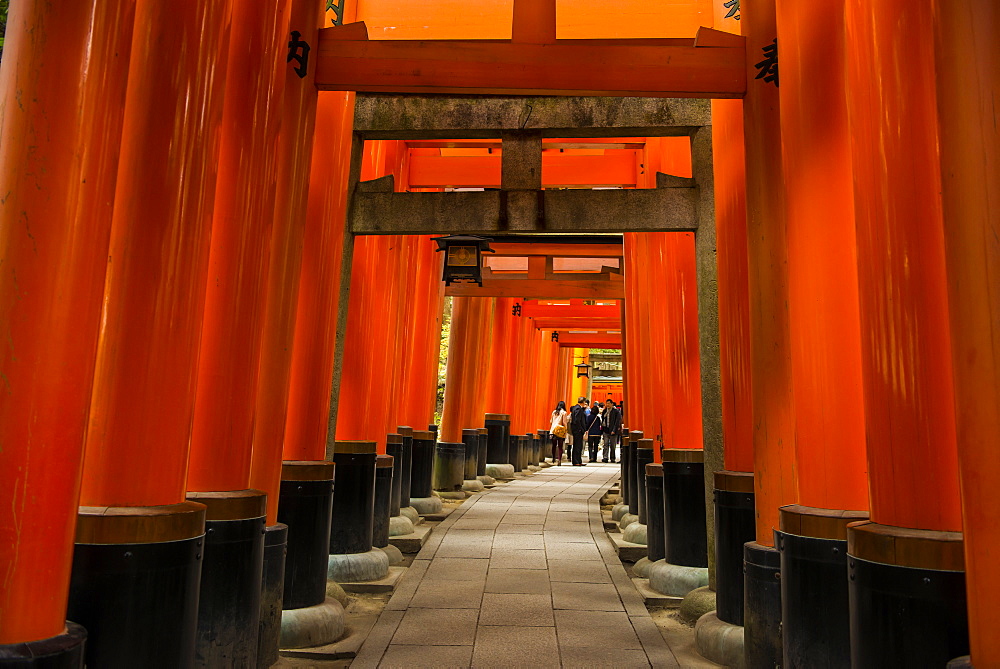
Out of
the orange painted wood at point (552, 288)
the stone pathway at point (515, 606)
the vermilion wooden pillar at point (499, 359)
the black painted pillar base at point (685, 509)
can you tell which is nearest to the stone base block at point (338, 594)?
the stone pathway at point (515, 606)

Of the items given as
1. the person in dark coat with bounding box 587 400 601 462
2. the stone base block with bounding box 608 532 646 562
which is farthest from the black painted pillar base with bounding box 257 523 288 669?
the person in dark coat with bounding box 587 400 601 462

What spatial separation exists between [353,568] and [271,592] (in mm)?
2095

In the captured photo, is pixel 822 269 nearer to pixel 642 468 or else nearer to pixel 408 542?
pixel 642 468

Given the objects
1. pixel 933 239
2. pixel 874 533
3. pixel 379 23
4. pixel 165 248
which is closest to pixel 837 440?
pixel 874 533

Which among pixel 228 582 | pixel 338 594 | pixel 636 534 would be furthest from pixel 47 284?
pixel 636 534

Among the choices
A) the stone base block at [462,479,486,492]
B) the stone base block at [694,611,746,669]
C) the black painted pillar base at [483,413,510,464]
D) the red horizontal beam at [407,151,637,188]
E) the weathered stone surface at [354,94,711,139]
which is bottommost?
the stone base block at [694,611,746,669]

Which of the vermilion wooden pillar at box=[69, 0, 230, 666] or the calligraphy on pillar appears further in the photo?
the calligraphy on pillar

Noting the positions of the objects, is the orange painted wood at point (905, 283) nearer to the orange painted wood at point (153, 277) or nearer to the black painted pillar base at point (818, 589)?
the black painted pillar base at point (818, 589)

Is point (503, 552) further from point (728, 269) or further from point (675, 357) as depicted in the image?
point (728, 269)

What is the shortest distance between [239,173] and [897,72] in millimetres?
2667

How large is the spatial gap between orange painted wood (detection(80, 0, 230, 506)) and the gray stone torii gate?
290 centimetres

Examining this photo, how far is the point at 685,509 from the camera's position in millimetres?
5793

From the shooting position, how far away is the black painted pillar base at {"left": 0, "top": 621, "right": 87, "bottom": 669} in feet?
6.21

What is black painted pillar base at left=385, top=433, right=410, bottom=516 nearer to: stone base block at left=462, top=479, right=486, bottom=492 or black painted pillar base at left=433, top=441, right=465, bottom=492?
black painted pillar base at left=433, top=441, right=465, bottom=492
